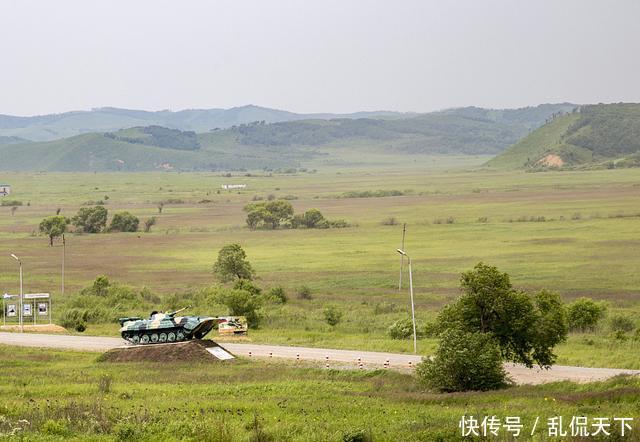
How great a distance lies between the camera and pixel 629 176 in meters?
196

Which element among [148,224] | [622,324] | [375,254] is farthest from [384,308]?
[148,224]

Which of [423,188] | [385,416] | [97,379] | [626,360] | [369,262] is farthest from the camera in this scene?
[423,188]

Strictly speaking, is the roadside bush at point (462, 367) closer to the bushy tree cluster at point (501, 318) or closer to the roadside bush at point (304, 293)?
the bushy tree cluster at point (501, 318)

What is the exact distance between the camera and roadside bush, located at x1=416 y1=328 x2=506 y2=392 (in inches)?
1209

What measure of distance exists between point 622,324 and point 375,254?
42.6 m

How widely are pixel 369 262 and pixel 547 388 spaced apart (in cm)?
5631

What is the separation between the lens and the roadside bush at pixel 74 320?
177ft

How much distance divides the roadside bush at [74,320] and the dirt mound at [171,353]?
1240cm

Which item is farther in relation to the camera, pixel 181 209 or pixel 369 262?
pixel 181 209

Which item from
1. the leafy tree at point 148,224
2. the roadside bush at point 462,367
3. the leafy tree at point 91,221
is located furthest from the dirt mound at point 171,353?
the leafy tree at point 91,221

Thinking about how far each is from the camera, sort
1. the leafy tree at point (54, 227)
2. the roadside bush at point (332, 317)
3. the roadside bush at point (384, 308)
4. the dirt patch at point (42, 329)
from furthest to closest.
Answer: the leafy tree at point (54, 227)
the roadside bush at point (384, 308)
the roadside bush at point (332, 317)
the dirt patch at point (42, 329)

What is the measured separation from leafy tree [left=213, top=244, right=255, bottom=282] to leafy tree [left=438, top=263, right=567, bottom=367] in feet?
133

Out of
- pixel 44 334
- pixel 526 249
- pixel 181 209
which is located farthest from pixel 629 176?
pixel 44 334

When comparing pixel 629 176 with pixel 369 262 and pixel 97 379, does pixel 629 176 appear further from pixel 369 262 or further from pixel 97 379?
pixel 97 379
